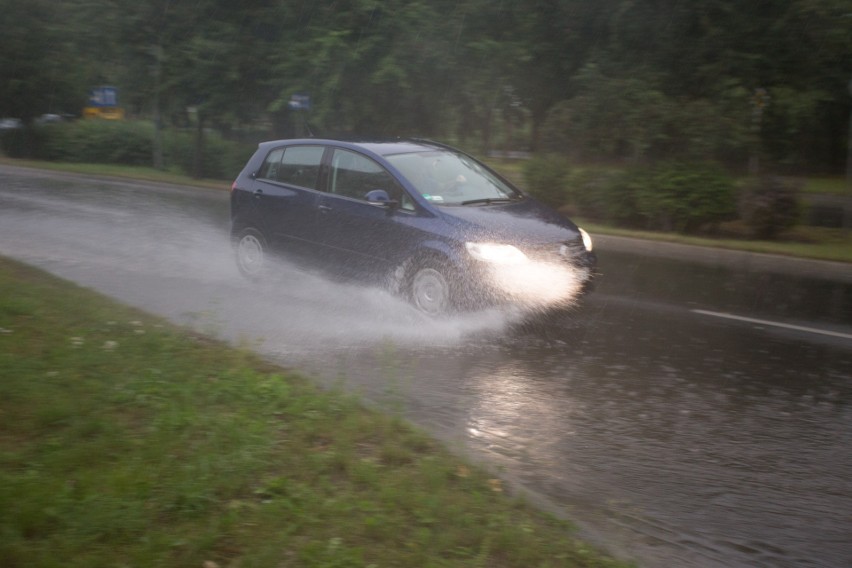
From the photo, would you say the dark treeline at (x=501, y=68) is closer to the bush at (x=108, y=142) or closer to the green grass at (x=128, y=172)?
the green grass at (x=128, y=172)

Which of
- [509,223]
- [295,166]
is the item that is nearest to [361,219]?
[295,166]

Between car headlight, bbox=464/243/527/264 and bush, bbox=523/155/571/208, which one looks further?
bush, bbox=523/155/571/208

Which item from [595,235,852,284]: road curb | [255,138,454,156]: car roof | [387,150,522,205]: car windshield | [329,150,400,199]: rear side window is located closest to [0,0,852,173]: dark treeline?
[595,235,852,284]: road curb

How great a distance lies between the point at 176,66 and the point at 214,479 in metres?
22.6

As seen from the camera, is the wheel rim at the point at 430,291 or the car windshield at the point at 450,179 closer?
the wheel rim at the point at 430,291

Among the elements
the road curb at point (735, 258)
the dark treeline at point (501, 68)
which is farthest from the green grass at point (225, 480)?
the dark treeline at point (501, 68)

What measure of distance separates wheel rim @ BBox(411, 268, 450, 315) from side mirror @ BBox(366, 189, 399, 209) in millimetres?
Answer: 779

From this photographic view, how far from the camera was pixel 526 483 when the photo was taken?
189 inches

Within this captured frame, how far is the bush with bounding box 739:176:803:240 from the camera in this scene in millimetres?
14242

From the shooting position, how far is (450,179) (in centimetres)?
917

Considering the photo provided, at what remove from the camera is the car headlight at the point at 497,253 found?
8.00 meters

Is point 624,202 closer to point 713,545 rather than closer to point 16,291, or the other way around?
point 16,291

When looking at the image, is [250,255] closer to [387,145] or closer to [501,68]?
[387,145]

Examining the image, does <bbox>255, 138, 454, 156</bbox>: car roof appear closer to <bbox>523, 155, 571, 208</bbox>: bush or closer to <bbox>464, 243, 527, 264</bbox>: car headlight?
<bbox>464, 243, 527, 264</bbox>: car headlight
